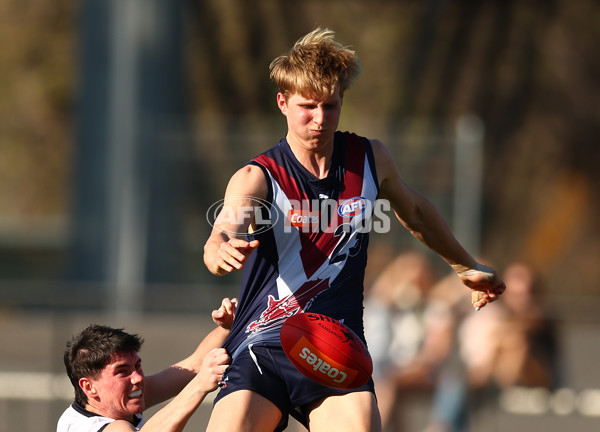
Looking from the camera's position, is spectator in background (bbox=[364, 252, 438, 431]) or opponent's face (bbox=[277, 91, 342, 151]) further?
spectator in background (bbox=[364, 252, 438, 431])

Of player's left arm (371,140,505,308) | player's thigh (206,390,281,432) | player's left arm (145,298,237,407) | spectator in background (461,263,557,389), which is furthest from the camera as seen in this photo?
spectator in background (461,263,557,389)

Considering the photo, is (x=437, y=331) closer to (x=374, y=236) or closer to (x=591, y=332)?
(x=591, y=332)

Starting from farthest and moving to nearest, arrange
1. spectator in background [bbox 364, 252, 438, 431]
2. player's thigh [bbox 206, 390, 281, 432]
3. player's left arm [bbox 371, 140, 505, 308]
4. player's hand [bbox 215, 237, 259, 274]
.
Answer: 1. spectator in background [bbox 364, 252, 438, 431]
2. player's left arm [bbox 371, 140, 505, 308]
3. player's thigh [bbox 206, 390, 281, 432]
4. player's hand [bbox 215, 237, 259, 274]

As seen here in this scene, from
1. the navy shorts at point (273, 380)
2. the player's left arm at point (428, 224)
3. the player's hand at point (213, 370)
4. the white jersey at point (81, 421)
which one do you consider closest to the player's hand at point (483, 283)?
the player's left arm at point (428, 224)

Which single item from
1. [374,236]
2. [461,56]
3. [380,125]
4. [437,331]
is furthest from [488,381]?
[461,56]

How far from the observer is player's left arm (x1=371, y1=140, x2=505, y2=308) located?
468 centimetres

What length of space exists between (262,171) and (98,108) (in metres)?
10.9

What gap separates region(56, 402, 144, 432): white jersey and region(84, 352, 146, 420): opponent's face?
1.9 inches

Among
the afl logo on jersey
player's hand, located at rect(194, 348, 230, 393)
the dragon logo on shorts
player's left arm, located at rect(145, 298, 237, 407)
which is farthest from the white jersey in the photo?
the afl logo on jersey

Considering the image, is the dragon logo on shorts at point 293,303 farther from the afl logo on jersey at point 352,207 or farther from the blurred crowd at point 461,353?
the blurred crowd at point 461,353

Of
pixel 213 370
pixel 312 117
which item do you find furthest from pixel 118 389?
pixel 312 117

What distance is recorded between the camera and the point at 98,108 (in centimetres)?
1477

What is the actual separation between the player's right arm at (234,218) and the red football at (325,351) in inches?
17.0

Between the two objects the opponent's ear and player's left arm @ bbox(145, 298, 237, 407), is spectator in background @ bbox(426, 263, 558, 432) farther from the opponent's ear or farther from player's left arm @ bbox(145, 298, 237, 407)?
the opponent's ear
